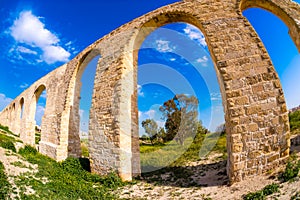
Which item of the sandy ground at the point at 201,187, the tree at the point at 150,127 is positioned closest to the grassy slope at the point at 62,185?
the sandy ground at the point at 201,187

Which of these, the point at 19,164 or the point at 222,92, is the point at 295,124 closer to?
the point at 222,92

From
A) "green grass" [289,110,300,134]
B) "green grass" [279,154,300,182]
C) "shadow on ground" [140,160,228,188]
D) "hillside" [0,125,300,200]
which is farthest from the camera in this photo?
"green grass" [289,110,300,134]

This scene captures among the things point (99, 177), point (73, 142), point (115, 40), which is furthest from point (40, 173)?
point (115, 40)

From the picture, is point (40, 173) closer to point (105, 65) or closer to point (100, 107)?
point (100, 107)

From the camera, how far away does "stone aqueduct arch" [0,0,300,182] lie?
4.96 m

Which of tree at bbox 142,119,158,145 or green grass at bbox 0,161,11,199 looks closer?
green grass at bbox 0,161,11,199

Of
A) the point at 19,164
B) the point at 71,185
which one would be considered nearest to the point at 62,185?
A: the point at 71,185

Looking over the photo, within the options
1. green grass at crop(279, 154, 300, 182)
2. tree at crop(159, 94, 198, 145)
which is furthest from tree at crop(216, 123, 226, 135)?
green grass at crop(279, 154, 300, 182)

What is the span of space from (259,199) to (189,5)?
20.1ft

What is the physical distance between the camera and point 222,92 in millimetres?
5996

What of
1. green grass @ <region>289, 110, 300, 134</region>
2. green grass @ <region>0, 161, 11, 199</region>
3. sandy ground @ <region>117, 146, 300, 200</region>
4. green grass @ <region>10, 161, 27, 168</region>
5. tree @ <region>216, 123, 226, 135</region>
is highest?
tree @ <region>216, 123, 226, 135</region>

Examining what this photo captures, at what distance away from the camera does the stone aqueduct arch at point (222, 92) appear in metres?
4.96

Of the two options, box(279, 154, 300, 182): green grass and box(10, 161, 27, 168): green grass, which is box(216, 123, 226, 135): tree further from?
box(10, 161, 27, 168): green grass

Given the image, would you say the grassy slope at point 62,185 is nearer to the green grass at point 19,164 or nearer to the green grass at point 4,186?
the green grass at point 4,186
